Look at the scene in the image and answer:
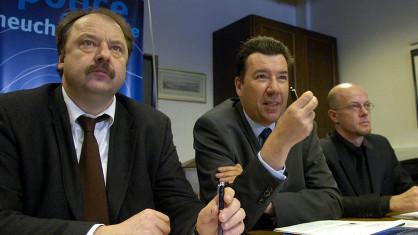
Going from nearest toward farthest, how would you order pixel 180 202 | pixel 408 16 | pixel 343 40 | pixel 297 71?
pixel 180 202
pixel 408 16
pixel 297 71
pixel 343 40

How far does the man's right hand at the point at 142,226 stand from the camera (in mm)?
910

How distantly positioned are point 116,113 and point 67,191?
13.2 inches

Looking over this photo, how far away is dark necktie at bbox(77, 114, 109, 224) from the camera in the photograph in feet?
3.62

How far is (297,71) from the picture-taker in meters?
3.81

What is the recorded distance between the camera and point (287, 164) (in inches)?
58.5

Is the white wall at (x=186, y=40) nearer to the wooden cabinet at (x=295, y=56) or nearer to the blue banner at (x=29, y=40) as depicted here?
the wooden cabinet at (x=295, y=56)

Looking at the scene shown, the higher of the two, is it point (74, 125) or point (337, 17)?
point (337, 17)

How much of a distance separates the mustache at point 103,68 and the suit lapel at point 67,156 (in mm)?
136

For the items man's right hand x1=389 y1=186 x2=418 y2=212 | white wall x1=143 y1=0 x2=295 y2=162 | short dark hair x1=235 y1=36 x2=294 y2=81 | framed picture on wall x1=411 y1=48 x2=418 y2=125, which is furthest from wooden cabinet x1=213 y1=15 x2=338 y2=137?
man's right hand x1=389 y1=186 x2=418 y2=212

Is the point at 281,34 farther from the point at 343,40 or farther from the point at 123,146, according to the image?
the point at 123,146

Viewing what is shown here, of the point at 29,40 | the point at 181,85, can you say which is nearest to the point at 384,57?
the point at 181,85

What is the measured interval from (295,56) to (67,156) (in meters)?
3.05

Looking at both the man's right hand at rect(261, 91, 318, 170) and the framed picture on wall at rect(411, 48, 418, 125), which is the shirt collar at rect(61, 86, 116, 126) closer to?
the man's right hand at rect(261, 91, 318, 170)

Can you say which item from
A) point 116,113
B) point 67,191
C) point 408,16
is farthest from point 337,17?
point 67,191
